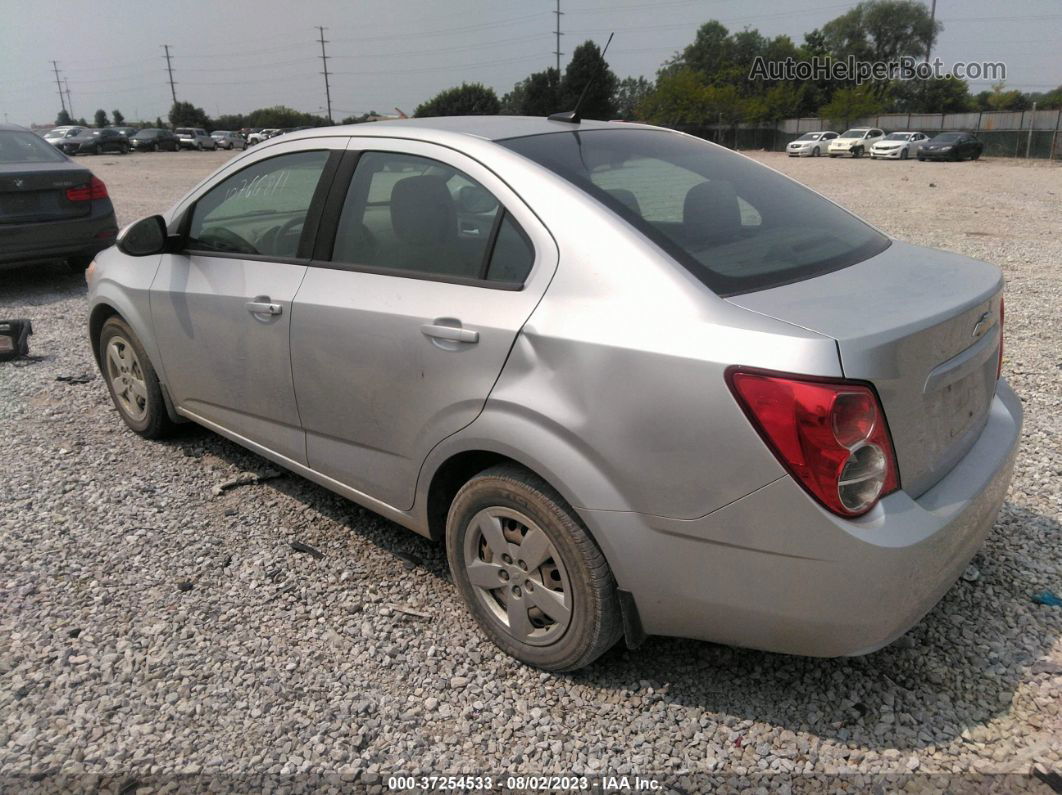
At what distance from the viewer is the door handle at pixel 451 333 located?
8.56ft

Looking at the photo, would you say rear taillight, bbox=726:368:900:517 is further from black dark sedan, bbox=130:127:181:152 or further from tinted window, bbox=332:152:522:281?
black dark sedan, bbox=130:127:181:152

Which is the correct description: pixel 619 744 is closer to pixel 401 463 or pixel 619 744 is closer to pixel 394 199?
pixel 401 463

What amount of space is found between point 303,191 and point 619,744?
252 centimetres

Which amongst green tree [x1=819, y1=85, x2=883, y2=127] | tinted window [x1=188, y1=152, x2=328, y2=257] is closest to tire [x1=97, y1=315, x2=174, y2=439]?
tinted window [x1=188, y1=152, x2=328, y2=257]

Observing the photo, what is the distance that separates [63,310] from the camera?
26.6 ft

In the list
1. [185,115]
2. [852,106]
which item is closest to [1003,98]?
[852,106]

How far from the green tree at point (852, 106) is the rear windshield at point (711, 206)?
67485 millimetres

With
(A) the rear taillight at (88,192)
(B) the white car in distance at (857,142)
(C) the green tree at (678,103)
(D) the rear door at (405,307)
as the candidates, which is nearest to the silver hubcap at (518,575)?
(D) the rear door at (405,307)

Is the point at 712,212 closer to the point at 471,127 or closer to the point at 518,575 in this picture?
the point at 471,127

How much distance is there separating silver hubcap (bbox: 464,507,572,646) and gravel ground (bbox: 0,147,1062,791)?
19 cm

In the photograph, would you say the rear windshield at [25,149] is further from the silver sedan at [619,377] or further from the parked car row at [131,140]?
the parked car row at [131,140]

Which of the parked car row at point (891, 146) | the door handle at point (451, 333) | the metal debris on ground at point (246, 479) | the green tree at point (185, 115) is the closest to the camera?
the door handle at point (451, 333)

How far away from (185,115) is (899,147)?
78474 mm

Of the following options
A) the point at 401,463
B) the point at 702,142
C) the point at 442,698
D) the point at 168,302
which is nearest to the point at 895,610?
the point at 442,698
